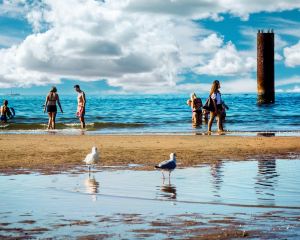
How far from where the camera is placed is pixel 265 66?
51312 millimetres

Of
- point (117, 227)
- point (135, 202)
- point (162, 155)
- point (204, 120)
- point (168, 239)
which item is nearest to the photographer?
point (168, 239)

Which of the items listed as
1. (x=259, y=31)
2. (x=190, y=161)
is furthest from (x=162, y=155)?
(x=259, y=31)

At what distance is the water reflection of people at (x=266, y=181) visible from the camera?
854 centimetres

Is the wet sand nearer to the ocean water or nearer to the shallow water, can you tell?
the shallow water

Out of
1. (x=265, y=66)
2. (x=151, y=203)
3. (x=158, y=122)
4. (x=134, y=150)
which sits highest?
(x=265, y=66)

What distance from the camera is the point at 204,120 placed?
3188 centimetres

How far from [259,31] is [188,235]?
1812 inches

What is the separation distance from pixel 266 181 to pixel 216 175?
1.13 meters

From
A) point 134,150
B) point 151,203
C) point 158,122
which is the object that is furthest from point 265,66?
point 151,203

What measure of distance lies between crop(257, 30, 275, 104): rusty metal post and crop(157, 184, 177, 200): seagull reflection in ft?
139

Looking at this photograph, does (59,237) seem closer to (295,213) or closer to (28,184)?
(295,213)

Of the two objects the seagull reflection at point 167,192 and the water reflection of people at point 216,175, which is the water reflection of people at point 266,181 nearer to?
the water reflection of people at point 216,175

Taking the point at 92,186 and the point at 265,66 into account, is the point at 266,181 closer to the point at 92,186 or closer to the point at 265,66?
the point at 92,186

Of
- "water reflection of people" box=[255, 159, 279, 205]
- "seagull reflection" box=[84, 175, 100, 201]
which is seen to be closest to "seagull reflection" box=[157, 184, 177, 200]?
"seagull reflection" box=[84, 175, 100, 201]
